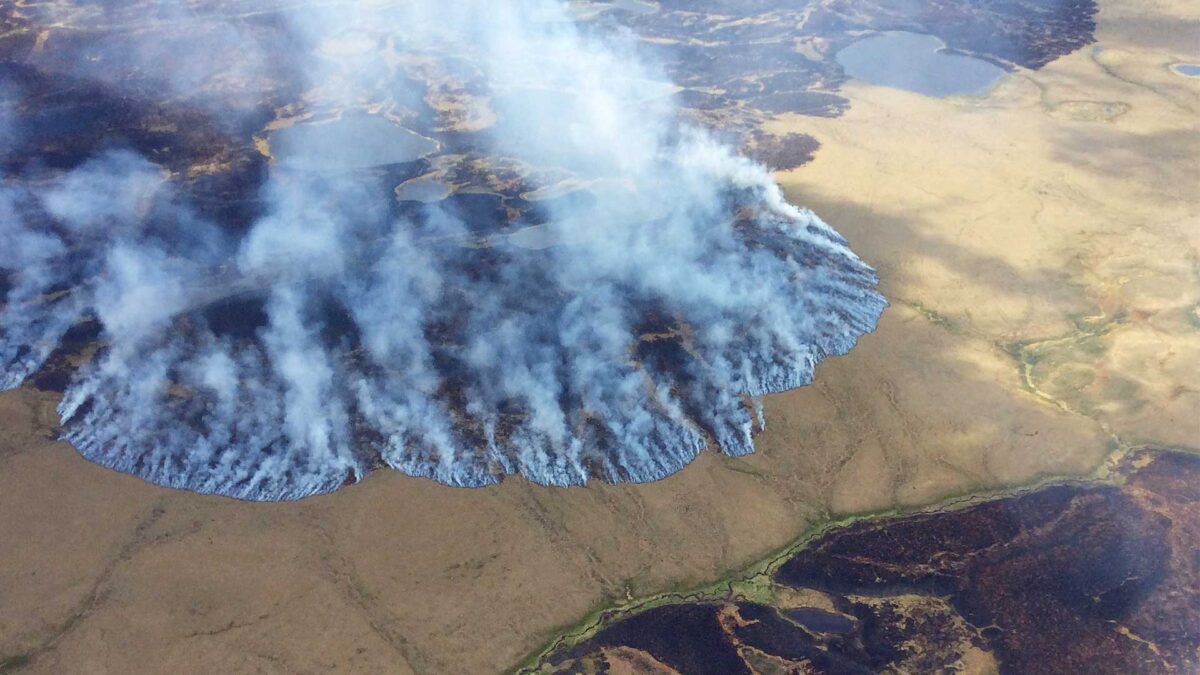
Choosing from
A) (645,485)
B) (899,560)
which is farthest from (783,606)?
(645,485)

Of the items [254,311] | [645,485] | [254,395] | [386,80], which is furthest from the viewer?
[386,80]

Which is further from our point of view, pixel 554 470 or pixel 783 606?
pixel 554 470

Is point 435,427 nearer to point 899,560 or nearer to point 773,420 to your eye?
point 773,420

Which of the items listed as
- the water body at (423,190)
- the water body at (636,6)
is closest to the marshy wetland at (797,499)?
the water body at (423,190)

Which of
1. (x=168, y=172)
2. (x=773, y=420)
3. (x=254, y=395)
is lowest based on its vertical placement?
(x=773, y=420)

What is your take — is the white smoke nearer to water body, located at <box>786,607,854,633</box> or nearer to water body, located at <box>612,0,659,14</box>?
water body, located at <box>786,607,854,633</box>

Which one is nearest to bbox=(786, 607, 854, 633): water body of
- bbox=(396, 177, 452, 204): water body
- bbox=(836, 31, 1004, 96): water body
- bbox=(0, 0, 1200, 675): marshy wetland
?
bbox=(0, 0, 1200, 675): marshy wetland
